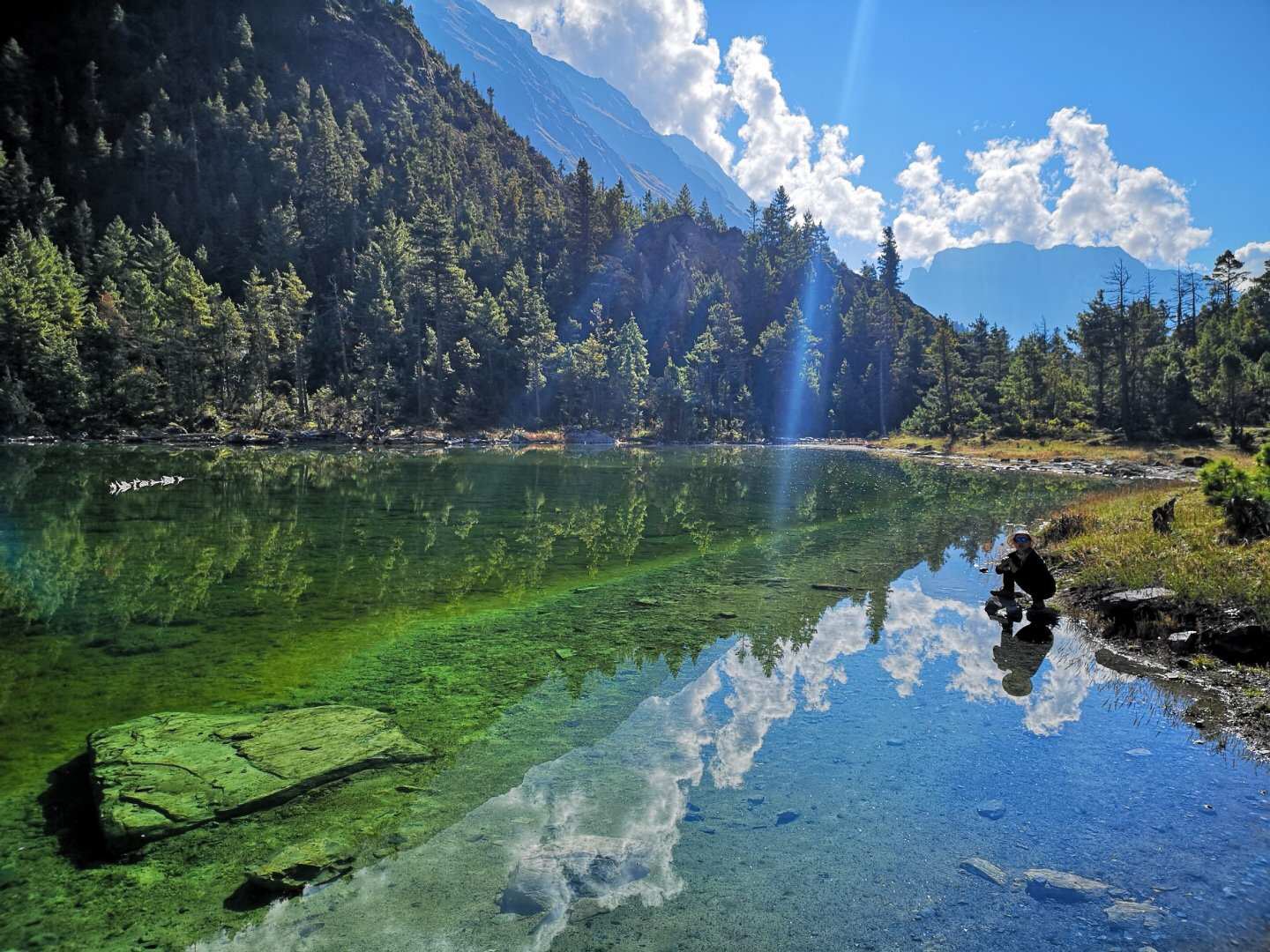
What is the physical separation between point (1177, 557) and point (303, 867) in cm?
1955

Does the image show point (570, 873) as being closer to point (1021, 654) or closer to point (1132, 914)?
point (1132, 914)

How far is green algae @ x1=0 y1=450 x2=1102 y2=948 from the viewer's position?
748 centimetres

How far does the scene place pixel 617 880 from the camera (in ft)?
23.2

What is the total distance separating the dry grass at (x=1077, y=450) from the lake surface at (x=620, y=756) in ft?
201

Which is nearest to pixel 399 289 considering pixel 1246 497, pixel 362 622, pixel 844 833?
pixel 362 622

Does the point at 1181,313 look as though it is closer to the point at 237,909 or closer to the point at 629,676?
the point at 629,676

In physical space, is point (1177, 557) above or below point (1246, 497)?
below

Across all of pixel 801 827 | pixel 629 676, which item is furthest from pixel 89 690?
pixel 801 827

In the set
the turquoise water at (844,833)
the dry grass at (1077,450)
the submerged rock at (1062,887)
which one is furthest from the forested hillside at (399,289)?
A: the submerged rock at (1062,887)

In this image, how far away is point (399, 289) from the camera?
11688cm

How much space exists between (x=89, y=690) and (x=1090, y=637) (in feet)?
63.7

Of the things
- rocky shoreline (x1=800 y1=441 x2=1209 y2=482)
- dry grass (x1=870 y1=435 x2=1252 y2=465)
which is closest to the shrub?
rocky shoreline (x1=800 y1=441 x2=1209 y2=482)

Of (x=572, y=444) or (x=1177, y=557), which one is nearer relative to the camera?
(x=1177, y=557)

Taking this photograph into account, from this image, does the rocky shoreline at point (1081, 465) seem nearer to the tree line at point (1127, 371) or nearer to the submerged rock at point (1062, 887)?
the tree line at point (1127, 371)
